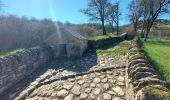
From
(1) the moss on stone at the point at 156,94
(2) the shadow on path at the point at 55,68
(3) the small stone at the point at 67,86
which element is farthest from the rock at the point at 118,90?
(2) the shadow on path at the point at 55,68

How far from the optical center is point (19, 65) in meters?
10.8

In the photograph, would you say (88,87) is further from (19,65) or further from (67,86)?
(19,65)

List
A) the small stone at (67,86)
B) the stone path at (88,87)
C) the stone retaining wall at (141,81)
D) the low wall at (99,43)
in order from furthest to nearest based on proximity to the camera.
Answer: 1. the low wall at (99,43)
2. the small stone at (67,86)
3. the stone path at (88,87)
4. the stone retaining wall at (141,81)

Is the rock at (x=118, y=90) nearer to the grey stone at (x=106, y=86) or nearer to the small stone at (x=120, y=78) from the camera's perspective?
the grey stone at (x=106, y=86)

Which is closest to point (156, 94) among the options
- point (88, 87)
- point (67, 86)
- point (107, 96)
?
point (107, 96)

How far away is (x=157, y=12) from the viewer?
2597cm

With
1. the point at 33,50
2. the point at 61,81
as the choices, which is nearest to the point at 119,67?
the point at 61,81

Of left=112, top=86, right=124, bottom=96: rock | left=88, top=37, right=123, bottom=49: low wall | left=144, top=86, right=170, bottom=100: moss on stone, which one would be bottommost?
left=88, top=37, right=123, bottom=49: low wall

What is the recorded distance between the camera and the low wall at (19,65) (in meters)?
9.41

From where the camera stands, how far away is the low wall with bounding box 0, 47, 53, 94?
9.41 m

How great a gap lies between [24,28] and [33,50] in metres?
2.94

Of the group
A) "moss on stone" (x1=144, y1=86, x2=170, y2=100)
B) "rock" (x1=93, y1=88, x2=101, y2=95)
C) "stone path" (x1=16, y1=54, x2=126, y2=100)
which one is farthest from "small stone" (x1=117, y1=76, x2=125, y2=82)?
"moss on stone" (x1=144, y1=86, x2=170, y2=100)

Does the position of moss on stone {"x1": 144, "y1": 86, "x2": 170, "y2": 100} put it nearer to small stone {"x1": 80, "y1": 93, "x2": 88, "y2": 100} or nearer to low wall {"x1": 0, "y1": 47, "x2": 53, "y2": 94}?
small stone {"x1": 80, "y1": 93, "x2": 88, "y2": 100}

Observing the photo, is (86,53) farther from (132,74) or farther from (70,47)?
(132,74)
